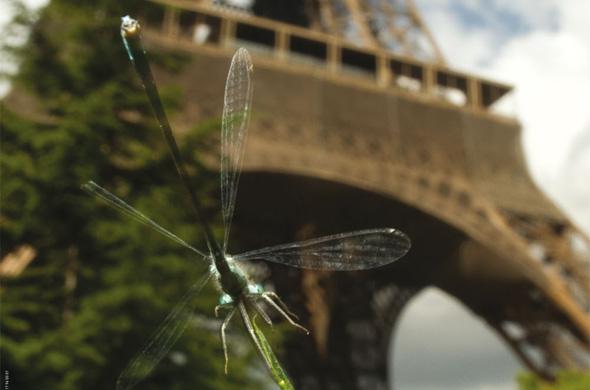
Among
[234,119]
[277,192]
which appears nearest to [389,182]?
[277,192]

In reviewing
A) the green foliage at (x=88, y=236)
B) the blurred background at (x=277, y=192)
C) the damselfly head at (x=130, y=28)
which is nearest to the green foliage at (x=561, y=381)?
the blurred background at (x=277, y=192)

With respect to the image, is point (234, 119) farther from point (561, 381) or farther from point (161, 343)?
point (561, 381)

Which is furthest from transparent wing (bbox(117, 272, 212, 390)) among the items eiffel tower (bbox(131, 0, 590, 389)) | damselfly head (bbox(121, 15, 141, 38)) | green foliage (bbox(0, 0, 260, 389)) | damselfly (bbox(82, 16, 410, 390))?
eiffel tower (bbox(131, 0, 590, 389))

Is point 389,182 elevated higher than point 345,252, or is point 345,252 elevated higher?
point 345,252

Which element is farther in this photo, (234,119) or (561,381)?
(561,381)

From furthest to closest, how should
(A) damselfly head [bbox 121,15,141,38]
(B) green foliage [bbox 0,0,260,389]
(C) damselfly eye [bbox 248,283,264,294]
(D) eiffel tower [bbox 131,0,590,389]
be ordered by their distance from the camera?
(D) eiffel tower [bbox 131,0,590,389]
(B) green foliage [bbox 0,0,260,389]
(C) damselfly eye [bbox 248,283,264,294]
(A) damselfly head [bbox 121,15,141,38]

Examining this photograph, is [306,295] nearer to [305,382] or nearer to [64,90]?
[305,382]

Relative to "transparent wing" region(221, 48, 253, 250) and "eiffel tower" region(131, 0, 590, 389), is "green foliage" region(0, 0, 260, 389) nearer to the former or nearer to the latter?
"transparent wing" region(221, 48, 253, 250)
